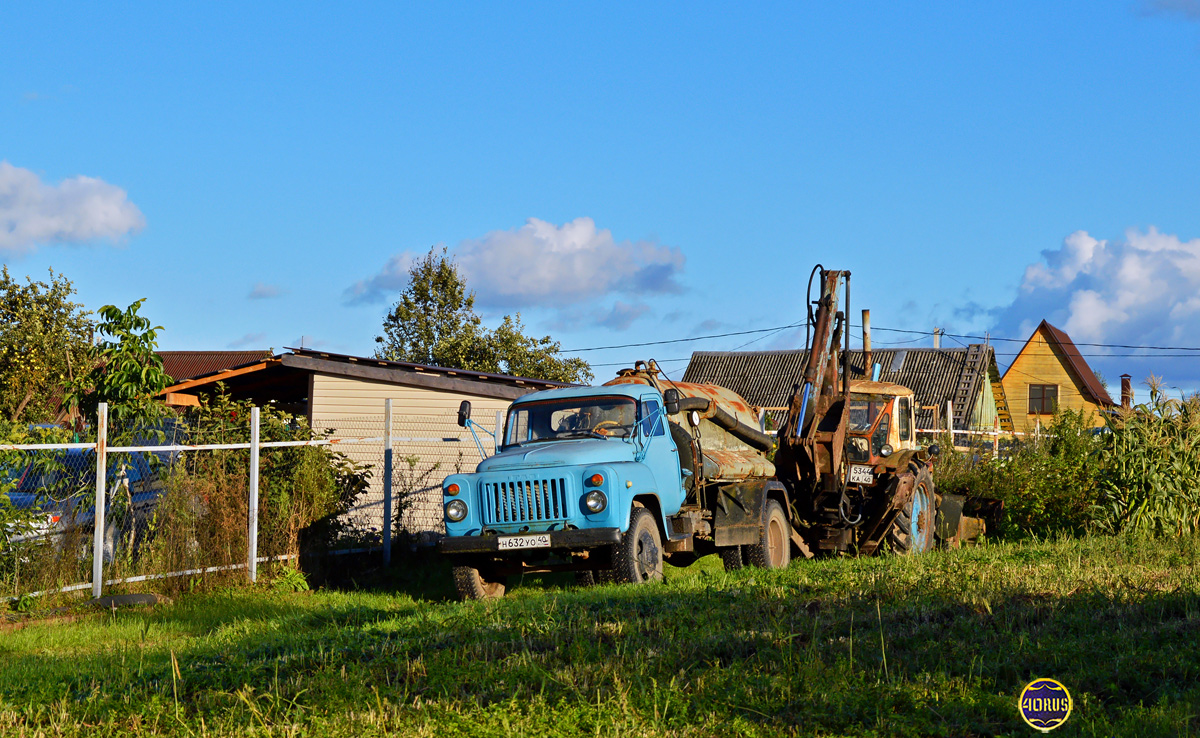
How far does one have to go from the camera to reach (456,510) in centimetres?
1115

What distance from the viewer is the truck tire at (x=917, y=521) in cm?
1446

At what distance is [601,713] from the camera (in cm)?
523

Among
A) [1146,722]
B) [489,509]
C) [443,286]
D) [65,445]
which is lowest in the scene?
[1146,722]

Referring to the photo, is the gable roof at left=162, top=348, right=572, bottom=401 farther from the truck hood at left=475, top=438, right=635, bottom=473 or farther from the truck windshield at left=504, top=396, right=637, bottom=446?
the truck hood at left=475, top=438, right=635, bottom=473

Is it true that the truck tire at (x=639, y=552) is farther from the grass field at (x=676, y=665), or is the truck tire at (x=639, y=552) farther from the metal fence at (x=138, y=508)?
the metal fence at (x=138, y=508)

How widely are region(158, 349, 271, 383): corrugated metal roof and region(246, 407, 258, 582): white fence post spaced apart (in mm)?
42096

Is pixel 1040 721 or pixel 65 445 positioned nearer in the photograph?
pixel 1040 721

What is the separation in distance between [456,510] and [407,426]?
7264 millimetres

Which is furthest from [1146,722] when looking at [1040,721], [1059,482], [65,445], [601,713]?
[1059,482]

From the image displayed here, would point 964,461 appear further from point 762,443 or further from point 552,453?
point 552,453

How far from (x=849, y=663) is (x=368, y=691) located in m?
2.56

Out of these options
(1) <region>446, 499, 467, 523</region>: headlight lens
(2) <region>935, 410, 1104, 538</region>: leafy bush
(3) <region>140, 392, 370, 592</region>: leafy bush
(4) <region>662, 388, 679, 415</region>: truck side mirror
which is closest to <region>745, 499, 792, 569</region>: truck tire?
(4) <region>662, 388, 679, 415</region>: truck side mirror

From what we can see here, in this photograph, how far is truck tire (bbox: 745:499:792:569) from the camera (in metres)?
12.9

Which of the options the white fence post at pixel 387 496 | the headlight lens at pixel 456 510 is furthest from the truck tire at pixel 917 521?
the white fence post at pixel 387 496
